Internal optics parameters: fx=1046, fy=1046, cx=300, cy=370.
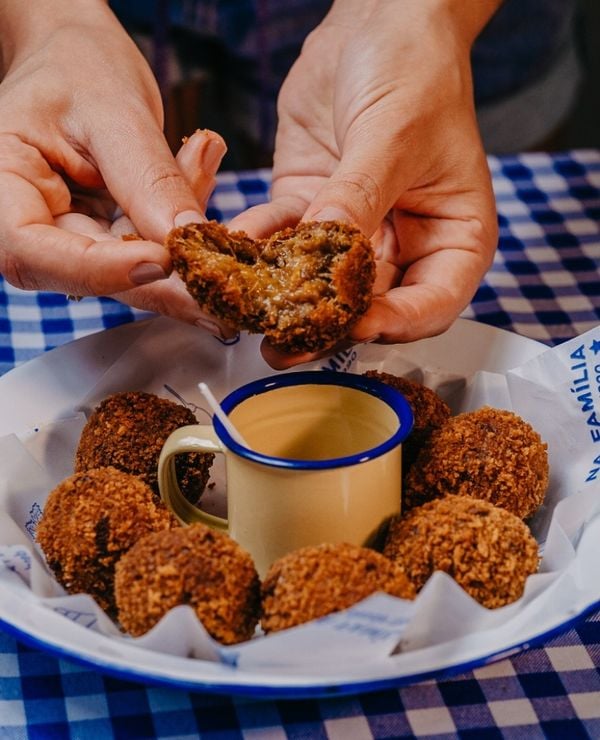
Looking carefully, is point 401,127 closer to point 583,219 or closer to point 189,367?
point 189,367

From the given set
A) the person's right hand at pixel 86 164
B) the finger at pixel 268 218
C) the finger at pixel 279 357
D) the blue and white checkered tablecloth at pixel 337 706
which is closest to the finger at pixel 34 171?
the person's right hand at pixel 86 164

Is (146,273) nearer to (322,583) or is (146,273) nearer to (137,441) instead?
(137,441)

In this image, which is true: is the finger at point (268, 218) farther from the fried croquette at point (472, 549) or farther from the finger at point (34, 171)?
the fried croquette at point (472, 549)

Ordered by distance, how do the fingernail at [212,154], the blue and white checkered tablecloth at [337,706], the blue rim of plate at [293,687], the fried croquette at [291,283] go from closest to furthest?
the blue rim of plate at [293,687] → the blue and white checkered tablecloth at [337,706] → the fried croquette at [291,283] → the fingernail at [212,154]

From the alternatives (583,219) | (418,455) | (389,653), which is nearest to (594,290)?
(583,219)

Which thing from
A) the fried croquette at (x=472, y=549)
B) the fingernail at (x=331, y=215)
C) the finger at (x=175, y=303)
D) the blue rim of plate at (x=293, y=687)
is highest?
the fingernail at (x=331, y=215)

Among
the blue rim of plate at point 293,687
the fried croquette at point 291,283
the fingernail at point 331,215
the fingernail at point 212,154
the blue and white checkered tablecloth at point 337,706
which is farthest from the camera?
the fingernail at point 212,154

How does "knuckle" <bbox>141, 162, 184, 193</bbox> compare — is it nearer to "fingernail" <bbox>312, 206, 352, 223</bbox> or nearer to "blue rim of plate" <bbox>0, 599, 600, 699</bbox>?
"fingernail" <bbox>312, 206, 352, 223</bbox>

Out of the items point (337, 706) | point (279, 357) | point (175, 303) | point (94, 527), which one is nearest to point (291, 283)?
point (279, 357)
